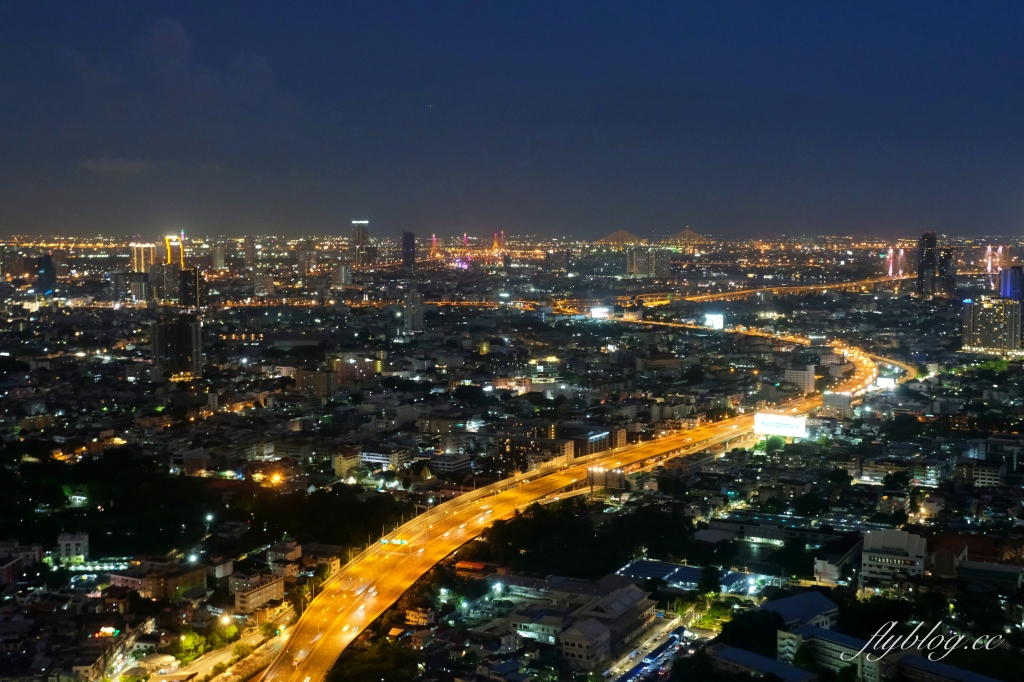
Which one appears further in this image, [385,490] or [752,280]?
[752,280]

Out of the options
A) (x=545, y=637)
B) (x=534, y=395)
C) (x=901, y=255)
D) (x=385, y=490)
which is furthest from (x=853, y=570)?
(x=901, y=255)

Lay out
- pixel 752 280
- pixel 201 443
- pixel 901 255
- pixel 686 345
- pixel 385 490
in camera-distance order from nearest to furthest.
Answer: pixel 385 490 → pixel 201 443 → pixel 686 345 → pixel 752 280 → pixel 901 255

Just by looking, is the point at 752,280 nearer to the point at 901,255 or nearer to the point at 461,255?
the point at 901,255

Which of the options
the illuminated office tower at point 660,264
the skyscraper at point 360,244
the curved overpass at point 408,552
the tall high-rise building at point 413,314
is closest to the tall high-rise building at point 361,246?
the skyscraper at point 360,244

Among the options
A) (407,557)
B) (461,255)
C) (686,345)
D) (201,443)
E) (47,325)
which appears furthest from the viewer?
(461,255)

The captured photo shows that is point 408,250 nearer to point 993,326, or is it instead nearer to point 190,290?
point 190,290

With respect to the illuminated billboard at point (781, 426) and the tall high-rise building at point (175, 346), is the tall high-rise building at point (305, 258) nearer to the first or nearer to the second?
the tall high-rise building at point (175, 346)
